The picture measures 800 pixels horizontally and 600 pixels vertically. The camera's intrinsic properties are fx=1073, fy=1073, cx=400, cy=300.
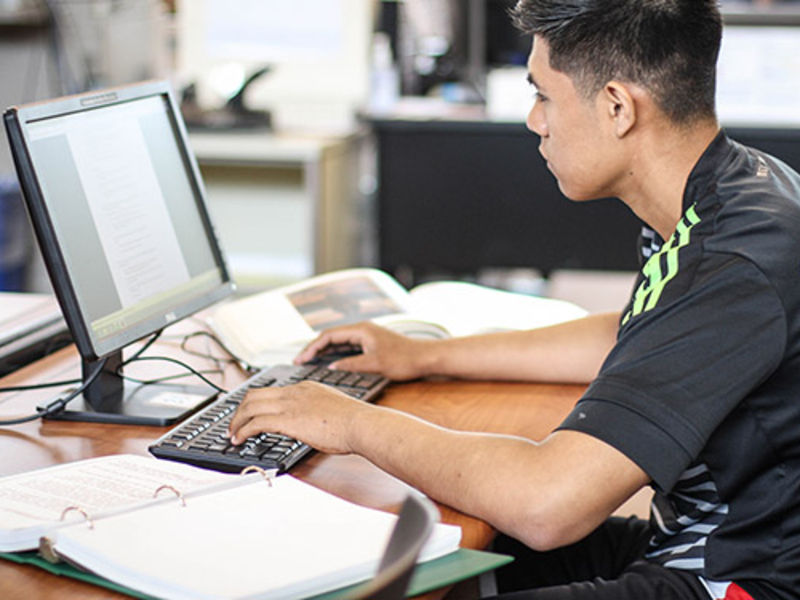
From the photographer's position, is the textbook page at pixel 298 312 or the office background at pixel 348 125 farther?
the office background at pixel 348 125

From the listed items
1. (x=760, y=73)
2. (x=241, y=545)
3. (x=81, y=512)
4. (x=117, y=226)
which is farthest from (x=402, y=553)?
(x=760, y=73)

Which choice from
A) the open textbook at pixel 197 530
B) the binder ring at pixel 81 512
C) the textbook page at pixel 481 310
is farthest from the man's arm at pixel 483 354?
the binder ring at pixel 81 512

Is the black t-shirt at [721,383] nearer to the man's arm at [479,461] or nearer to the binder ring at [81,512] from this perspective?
the man's arm at [479,461]

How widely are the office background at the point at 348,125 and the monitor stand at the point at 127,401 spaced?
1911 mm

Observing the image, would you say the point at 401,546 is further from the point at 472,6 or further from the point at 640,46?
the point at 472,6

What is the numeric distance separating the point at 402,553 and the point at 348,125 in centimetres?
339

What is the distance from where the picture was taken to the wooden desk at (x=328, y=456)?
901 mm

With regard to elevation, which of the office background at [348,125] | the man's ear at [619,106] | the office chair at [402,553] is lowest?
the office background at [348,125]

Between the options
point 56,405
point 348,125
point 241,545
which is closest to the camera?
point 241,545

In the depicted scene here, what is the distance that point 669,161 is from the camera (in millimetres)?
1183

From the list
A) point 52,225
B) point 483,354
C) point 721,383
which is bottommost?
point 483,354

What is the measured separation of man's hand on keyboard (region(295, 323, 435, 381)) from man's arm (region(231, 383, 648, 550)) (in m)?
0.29

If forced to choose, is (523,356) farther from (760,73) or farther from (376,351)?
(760,73)

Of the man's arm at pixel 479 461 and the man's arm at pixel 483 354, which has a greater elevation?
the man's arm at pixel 479 461
